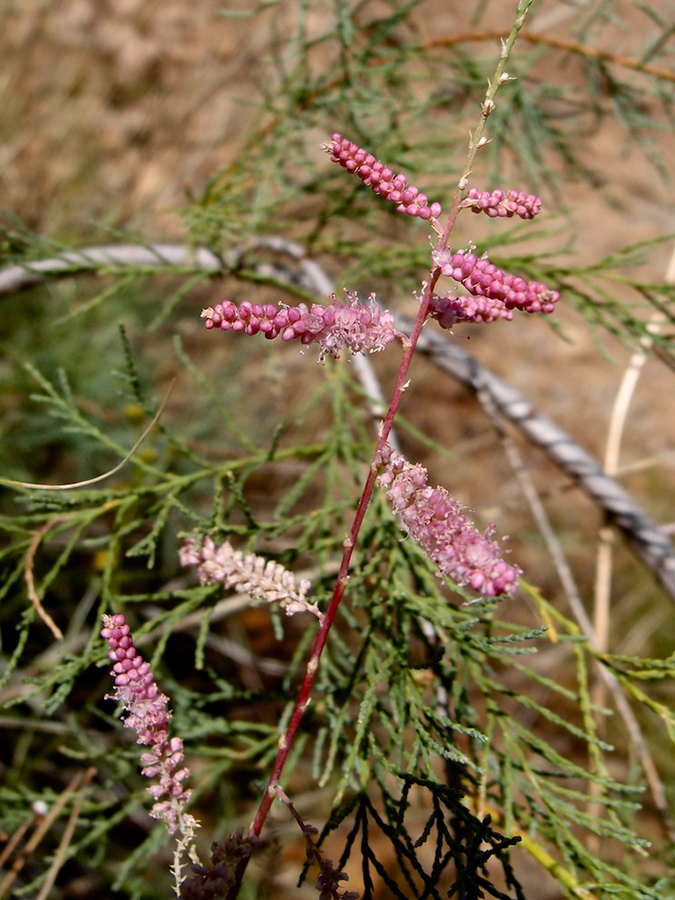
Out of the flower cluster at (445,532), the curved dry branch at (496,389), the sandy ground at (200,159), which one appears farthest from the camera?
the sandy ground at (200,159)

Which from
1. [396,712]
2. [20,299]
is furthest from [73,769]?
[396,712]

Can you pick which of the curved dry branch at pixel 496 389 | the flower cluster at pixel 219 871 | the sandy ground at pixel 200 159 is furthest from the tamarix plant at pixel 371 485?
the sandy ground at pixel 200 159

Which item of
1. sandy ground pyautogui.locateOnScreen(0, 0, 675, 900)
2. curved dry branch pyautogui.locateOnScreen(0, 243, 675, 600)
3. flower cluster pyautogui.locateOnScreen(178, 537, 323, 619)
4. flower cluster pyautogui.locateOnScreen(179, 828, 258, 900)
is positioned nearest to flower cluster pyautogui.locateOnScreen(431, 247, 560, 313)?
flower cluster pyautogui.locateOnScreen(178, 537, 323, 619)

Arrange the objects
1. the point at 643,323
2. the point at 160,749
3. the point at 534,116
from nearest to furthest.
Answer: the point at 160,749, the point at 643,323, the point at 534,116

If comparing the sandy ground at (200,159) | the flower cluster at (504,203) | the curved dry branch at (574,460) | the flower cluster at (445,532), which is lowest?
the flower cluster at (445,532)

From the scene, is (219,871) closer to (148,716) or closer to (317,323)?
(148,716)

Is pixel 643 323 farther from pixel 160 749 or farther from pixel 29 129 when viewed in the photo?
pixel 29 129

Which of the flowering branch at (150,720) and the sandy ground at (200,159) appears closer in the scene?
the flowering branch at (150,720)

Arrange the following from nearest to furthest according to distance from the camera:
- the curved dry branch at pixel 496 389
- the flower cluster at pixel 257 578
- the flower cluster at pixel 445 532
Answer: the flower cluster at pixel 445 532, the flower cluster at pixel 257 578, the curved dry branch at pixel 496 389

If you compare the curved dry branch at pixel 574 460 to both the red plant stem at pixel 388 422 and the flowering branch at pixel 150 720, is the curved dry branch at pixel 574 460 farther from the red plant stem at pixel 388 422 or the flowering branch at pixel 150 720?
the flowering branch at pixel 150 720
